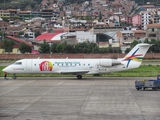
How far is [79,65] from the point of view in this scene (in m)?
58.8

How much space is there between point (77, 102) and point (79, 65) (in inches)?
938

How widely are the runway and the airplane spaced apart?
8.12 m

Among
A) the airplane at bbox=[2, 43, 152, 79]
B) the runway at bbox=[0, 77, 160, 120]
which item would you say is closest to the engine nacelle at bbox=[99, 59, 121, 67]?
the airplane at bbox=[2, 43, 152, 79]

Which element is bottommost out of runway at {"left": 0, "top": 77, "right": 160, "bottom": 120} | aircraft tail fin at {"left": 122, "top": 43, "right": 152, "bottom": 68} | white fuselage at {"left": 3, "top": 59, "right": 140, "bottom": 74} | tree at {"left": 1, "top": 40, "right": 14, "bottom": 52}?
runway at {"left": 0, "top": 77, "right": 160, "bottom": 120}

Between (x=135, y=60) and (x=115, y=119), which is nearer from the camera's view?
(x=115, y=119)

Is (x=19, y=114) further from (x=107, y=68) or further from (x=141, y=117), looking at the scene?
(x=107, y=68)

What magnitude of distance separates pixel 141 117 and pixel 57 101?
30.1 ft

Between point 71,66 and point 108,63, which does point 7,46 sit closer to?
point 71,66

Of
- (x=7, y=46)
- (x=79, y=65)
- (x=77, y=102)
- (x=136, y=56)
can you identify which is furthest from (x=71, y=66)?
(x=7, y=46)

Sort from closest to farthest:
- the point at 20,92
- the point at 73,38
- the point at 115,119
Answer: the point at 115,119 → the point at 20,92 → the point at 73,38

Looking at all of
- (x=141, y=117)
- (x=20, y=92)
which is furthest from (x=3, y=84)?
(x=141, y=117)

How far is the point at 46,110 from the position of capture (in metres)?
30.9

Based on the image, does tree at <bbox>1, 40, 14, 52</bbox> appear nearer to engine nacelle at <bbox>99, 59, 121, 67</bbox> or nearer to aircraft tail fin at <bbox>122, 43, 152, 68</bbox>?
engine nacelle at <bbox>99, 59, 121, 67</bbox>

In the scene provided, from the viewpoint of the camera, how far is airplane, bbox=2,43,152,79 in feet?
191
